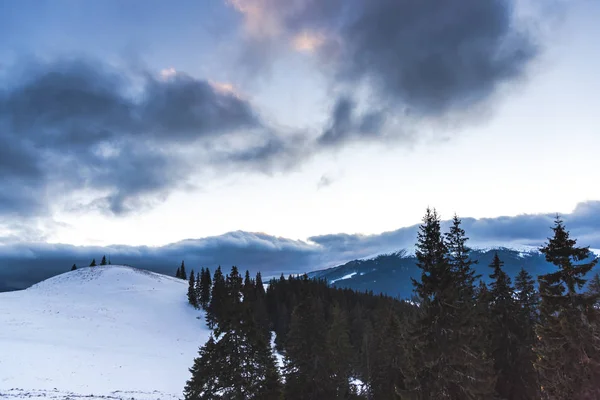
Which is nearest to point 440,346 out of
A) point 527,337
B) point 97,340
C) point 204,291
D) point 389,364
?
point 527,337

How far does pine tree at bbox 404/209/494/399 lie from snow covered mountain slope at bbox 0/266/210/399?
32031mm

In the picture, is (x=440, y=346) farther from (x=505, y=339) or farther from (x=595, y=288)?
(x=505, y=339)

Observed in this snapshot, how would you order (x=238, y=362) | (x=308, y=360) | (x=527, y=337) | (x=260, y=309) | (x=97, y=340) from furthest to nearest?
(x=260, y=309)
(x=97, y=340)
(x=308, y=360)
(x=527, y=337)
(x=238, y=362)

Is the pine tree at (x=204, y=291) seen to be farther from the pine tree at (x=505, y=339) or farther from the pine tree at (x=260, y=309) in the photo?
the pine tree at (x=505, y=339)

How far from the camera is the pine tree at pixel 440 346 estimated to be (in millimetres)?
16953

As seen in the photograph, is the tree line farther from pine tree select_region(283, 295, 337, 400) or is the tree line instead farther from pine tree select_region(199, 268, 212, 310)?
pine tree select_region(199, 268, 212, 310)

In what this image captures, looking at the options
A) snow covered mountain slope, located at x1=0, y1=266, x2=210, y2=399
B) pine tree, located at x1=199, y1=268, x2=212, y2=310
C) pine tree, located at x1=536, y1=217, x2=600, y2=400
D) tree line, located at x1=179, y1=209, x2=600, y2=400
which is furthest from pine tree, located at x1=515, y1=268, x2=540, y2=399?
pine tree, located at x1=199, y1=268, x2=212, y2=310

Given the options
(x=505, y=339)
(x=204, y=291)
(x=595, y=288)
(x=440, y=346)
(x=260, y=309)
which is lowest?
(x=260, y=309)

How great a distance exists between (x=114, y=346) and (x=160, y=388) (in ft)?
77.7

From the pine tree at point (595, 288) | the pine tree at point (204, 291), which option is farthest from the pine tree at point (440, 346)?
the pine tree at point (204, 291)

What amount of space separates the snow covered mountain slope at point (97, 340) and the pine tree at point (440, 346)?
32.0 meters

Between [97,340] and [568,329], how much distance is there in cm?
7214

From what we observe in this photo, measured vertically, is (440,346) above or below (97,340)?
above

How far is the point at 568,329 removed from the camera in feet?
57.6
